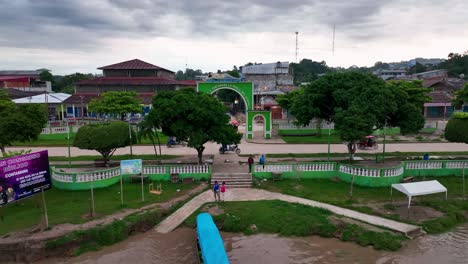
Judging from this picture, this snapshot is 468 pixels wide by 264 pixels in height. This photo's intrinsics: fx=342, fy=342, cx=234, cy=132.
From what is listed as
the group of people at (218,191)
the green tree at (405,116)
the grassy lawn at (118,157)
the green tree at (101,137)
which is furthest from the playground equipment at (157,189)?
the green tree at (405,116)

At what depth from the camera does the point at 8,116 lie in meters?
22.8

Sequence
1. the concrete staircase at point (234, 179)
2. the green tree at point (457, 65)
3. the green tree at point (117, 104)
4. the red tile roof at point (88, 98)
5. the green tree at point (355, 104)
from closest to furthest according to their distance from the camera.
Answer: the concrete staircase at point (234, 179)
the green tree at point (355, 104)
the green tree at point (117, 104)
the red tile roof at point (88, 98)
the green tree at point (457, 65)

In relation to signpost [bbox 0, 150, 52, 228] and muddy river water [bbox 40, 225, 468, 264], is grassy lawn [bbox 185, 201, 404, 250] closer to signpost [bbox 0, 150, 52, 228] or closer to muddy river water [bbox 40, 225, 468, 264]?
muddy river water [bbox 40, 225, 468, 264]

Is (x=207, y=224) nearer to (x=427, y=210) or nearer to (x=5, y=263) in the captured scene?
(x=5, y=263)

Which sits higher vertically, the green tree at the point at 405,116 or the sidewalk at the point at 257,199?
the green tree at the point at 405,116

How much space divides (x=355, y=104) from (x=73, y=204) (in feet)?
57.0

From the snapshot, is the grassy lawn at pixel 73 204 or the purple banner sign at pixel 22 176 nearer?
the purple banner sign at pixel 22 176

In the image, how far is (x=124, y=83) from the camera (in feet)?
175

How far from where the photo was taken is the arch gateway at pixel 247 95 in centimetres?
3788

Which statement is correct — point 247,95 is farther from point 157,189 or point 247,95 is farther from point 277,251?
point 277,251

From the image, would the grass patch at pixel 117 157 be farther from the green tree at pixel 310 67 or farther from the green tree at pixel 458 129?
the green tree at pixel 310 67

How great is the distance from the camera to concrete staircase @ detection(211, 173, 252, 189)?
20953 millimetres

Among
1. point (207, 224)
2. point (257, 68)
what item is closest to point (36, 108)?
point (207, 224)

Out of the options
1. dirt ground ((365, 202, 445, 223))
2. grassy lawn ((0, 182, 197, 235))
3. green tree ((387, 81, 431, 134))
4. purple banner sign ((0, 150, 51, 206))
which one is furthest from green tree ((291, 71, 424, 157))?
purple banner sign ((0, 150, 51, 206))
